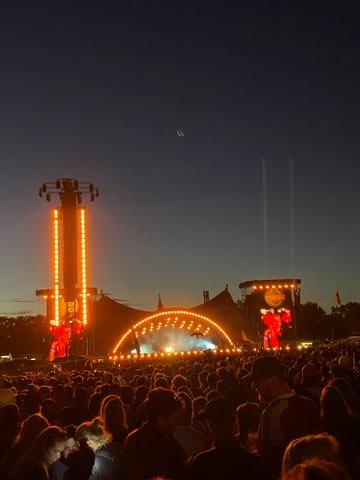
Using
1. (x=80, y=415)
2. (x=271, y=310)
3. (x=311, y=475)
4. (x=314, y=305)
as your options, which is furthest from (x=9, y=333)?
(x=311, y=475)

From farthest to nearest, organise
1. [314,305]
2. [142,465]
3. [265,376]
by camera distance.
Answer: [314,305] < [265,376] < [142,465]

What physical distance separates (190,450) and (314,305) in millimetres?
132095

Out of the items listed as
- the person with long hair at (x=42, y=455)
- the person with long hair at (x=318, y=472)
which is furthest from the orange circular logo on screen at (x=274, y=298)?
the person with long hair at (x=318, y=472)

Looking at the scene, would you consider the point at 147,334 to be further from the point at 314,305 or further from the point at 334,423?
the point at 314,305

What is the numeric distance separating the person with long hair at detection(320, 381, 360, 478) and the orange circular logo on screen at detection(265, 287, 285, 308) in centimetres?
6107

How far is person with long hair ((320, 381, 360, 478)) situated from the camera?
16.5 feet

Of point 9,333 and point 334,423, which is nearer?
point 334,423

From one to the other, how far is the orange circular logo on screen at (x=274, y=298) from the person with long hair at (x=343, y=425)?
61.1 metres

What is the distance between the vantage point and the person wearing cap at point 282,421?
4777 millimetres

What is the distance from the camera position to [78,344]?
159 ft

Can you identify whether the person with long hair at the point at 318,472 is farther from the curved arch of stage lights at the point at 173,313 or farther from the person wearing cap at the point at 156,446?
the curved arch of stage lights at the point at 173,313

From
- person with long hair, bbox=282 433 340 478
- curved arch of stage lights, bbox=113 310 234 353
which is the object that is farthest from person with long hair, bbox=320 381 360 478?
curved arch of stage lights, bbox=113 310 234 353

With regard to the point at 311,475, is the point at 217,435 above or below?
below

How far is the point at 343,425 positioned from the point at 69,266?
44.7 meters
